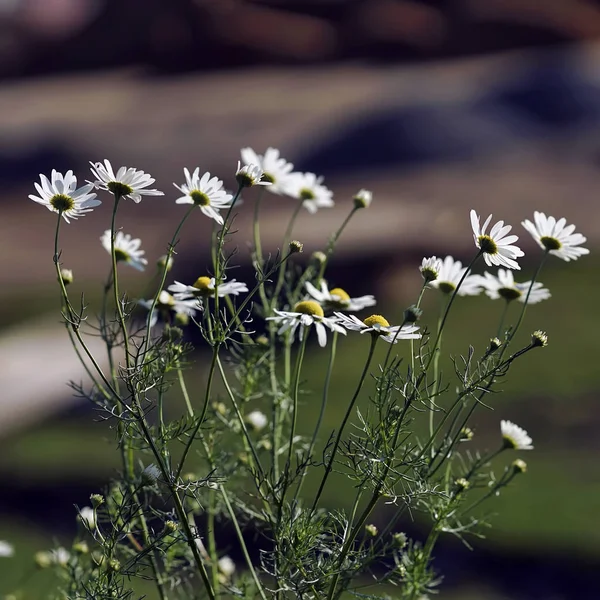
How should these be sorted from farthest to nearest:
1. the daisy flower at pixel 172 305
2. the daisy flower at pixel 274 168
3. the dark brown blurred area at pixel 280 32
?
the dark brown blurred area at pixel 280 32
the daisy flower at pixel 274 168
the daisy flower at pixel 172 305

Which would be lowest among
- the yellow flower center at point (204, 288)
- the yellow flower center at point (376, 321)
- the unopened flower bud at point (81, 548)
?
the unopened flower bud at point (81, 548)

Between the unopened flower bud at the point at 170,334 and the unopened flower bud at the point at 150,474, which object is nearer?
the unopened flower bud at the point at 150,474

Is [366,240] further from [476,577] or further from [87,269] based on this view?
[476,577]

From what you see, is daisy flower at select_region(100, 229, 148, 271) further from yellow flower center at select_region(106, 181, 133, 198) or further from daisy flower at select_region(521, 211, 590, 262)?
daisy flower at select_region(521, 211, 590, 262)

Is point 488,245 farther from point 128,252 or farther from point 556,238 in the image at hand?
point 128,252

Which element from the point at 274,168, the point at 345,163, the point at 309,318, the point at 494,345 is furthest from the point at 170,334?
the point at 345,163

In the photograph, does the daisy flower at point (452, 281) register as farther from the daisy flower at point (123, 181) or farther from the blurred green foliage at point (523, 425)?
the blurred green foliage at point (523, 425)

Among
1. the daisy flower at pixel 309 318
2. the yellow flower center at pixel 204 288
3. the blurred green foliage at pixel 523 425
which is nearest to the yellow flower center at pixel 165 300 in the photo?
the yellow flower center at pixel 204 288
